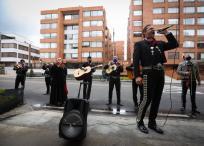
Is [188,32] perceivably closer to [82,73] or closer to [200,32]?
[200,32]

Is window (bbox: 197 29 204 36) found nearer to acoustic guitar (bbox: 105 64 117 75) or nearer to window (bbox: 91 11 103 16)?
window (bbox: 91 11 103 16)

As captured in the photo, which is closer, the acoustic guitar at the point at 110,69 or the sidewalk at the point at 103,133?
the sidewalk at the point at 103,133

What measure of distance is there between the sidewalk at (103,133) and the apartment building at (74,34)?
5295cm

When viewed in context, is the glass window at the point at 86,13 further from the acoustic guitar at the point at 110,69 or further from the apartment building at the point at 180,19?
the acoustic guitar at the point at 110,69

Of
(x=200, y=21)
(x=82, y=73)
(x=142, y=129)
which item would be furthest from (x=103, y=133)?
(x=200, y=21)

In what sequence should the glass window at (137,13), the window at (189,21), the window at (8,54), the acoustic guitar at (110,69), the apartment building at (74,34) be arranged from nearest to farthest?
1. the acoustic guitar at (110,69)
2. the window at (189,21)
3. the glass window at (137,13)
4. the apartment building at (74,34)
5. the window at (8,54)

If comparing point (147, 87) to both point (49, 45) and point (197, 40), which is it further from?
point (49, 45)

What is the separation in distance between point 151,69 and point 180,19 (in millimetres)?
54262

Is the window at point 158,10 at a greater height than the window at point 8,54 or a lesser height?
greater

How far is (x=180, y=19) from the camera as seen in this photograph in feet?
174

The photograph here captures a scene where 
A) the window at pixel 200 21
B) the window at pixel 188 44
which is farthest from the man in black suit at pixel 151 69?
the window at pixel 200 21

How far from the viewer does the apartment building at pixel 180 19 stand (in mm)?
52625

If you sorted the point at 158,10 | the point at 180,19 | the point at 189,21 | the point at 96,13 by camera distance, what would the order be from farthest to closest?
the point at 96,13
the point at 158,10
the point at 180,19
the point at 189,21

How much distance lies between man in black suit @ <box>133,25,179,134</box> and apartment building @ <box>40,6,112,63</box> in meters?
53.5
